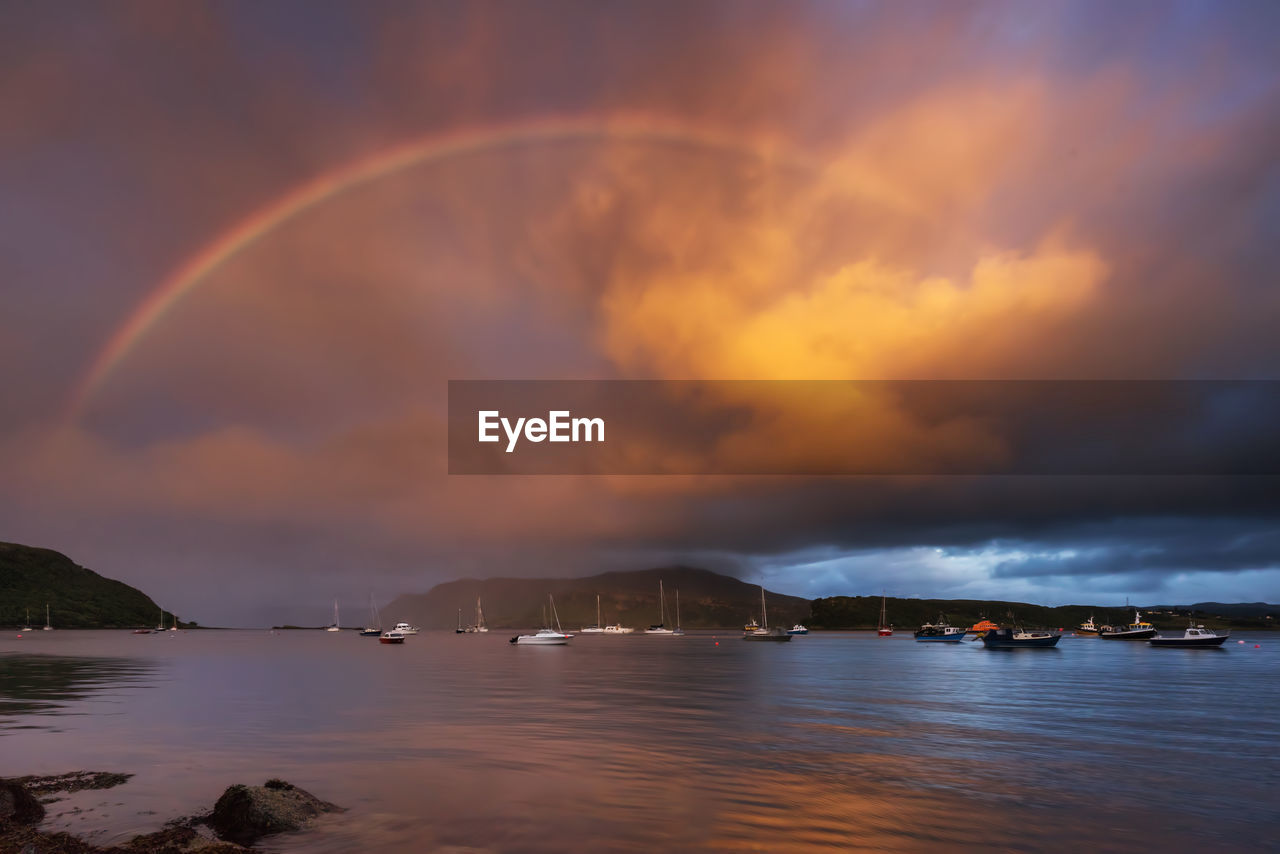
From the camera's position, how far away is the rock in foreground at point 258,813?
21.1 m

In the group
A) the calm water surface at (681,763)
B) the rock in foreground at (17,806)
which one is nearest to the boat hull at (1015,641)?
the calm water surface at (681,763)

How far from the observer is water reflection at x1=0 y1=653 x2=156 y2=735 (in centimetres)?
4556

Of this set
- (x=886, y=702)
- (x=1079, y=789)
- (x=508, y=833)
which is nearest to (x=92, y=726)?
(x=508, y=833)

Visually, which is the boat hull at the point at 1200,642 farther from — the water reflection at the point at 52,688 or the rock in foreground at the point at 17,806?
the rock in foreground at the point at 17,806

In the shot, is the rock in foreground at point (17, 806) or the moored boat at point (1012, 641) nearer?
the rock in foreground at point (17, 806)

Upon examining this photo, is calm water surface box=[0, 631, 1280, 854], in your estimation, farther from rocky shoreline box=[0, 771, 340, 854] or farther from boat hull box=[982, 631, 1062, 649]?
boat hull box=[982, 631, 1062, 649]

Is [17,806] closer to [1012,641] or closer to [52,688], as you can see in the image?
[52,688]

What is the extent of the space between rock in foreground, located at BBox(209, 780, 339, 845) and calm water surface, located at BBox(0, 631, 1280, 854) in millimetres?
750

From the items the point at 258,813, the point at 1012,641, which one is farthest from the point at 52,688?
the point at 1012,641

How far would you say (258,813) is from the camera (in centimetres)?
2139

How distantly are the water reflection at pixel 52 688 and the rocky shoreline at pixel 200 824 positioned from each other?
22823 mm

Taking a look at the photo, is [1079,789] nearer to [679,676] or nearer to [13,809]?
[13,809]

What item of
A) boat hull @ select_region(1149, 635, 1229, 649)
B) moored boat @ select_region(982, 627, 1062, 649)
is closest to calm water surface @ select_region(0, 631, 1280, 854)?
moored boat @ select_region(982, 627, 1062, 649)

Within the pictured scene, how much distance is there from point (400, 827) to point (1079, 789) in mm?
24920
